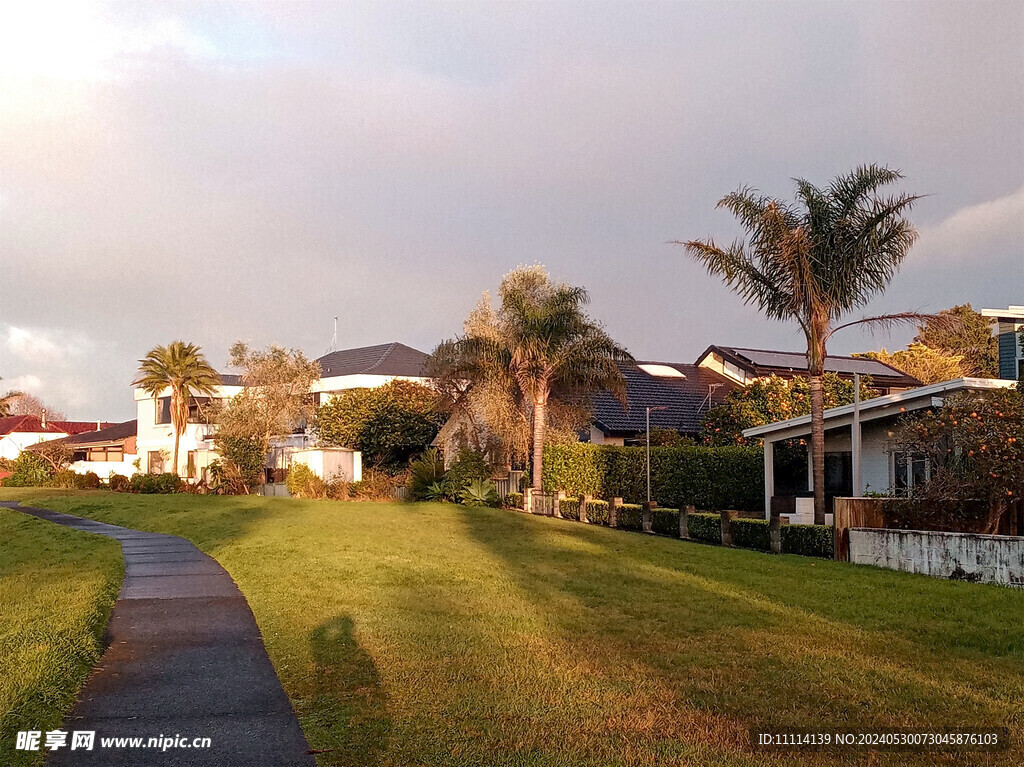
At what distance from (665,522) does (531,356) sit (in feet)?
31.3

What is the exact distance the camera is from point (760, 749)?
241 inches

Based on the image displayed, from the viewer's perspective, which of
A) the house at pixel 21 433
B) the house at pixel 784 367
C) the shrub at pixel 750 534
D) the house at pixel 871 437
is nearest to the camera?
the shrub at pixel 750 534

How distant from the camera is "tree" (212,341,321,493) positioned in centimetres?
4481

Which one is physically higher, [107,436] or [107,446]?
[107,436]

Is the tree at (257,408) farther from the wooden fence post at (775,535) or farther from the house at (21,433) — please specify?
the house at (21,433)

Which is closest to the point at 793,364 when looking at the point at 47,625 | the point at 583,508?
the point at 583,508

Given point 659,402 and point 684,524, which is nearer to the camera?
point 684,524

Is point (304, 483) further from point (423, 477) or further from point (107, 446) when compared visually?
point (107, 446)

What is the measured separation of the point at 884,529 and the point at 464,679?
1130cm

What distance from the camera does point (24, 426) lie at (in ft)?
326

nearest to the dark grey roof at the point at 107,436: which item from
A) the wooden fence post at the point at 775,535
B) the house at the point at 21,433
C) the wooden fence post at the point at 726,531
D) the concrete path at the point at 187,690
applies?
the house at the point at 21,433

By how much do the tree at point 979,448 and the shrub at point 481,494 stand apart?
1699 cm

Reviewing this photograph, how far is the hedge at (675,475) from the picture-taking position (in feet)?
93.2

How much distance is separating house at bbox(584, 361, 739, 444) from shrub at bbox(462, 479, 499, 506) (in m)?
5.48
